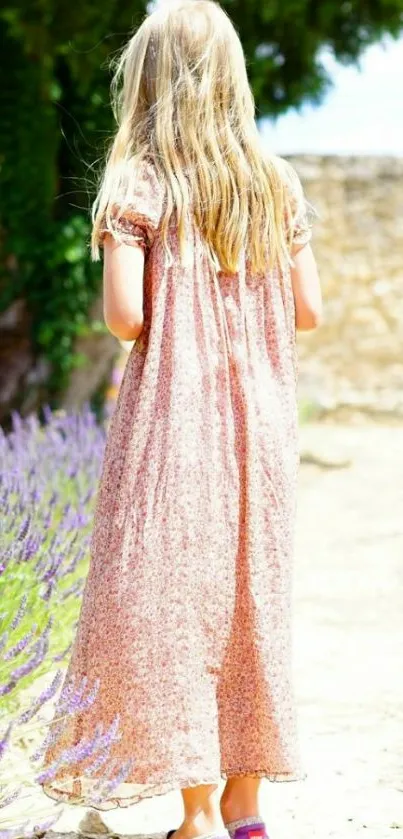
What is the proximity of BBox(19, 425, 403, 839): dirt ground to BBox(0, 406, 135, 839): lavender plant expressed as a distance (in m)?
0.33

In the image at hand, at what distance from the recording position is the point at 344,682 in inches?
136

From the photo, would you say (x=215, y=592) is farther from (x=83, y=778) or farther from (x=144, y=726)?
(x=83, y=778)

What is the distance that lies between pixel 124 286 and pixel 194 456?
330 millimetres

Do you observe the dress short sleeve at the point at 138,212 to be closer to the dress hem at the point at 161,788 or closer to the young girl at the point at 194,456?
the young girl at the point at 194,456

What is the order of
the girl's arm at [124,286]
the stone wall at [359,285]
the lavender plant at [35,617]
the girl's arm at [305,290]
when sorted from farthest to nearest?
1. the stone wall at [359,285]
2. the girl's arm at [305,290]
3. the girl's arm at [124,286]
4. the lavender plant at [35,617]

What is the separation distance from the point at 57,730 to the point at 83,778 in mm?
99

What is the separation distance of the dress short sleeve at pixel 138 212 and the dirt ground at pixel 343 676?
1.16 meters

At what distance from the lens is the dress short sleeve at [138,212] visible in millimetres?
2150

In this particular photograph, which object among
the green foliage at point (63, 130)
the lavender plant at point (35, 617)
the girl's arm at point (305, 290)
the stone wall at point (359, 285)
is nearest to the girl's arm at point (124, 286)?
the girl's arm at point (305, 290)

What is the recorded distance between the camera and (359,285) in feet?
31.8

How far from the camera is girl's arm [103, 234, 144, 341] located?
7.04ft

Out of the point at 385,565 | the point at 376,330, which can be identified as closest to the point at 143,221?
the point at 385,565

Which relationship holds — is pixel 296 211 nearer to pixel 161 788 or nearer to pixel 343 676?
pixel 161 788

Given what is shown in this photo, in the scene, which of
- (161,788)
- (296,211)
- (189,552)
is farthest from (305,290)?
(161,788)
